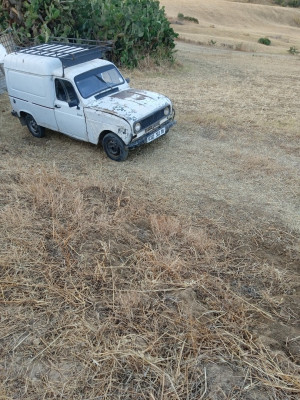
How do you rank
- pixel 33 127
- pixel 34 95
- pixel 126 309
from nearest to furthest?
pixel 126 309, pixel 34 95, pixel 33 127

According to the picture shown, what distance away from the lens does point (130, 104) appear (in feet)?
25.0

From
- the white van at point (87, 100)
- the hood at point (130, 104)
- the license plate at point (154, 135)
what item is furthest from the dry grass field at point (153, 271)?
the hood at point (130, 104)

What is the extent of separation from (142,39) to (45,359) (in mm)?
14946

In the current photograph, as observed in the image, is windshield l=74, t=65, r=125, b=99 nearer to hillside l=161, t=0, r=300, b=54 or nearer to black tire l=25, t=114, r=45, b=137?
black tire l=25, t=114, r=45, b=137

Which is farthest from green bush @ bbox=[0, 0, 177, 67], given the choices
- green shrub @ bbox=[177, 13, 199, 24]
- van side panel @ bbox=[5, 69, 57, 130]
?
green shrub @ bbox=[177, 13, 199, 24]

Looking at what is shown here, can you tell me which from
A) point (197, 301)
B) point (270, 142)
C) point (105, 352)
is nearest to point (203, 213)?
point (197, 301)

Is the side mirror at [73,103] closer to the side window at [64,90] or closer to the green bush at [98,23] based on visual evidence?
the side window at [64,90]

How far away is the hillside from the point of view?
30017 mm

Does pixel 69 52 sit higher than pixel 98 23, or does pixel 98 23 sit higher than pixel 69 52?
pixel 69 52

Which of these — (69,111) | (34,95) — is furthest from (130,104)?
(34,95)

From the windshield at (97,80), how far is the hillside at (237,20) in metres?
22.5

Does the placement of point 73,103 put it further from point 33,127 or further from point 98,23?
point 98,23

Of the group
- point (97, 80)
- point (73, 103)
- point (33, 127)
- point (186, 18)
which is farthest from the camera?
point (186, 18)

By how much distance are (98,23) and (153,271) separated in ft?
43.9
